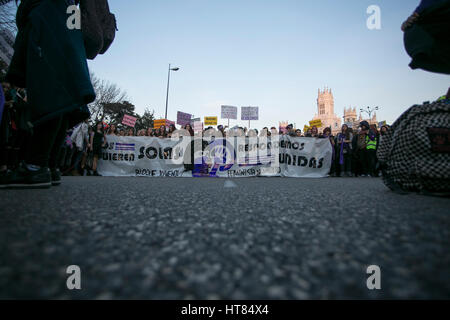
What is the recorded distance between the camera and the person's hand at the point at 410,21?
1957 millimetres

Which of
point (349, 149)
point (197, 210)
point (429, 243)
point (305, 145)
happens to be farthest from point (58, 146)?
point (349, 149)

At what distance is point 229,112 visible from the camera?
15.2m

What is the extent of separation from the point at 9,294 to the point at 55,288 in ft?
0.22

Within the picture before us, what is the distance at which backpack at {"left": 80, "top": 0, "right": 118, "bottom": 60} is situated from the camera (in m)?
2.27

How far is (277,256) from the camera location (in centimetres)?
56

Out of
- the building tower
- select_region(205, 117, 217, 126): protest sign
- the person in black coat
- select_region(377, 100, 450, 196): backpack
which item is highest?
the building tower

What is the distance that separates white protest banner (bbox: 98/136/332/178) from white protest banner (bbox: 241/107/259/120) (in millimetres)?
6547

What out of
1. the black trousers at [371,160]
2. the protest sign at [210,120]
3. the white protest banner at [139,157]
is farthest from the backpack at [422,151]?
the protest sign at [210,120]

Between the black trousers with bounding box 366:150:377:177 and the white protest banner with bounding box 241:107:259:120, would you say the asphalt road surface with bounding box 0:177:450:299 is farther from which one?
the white protest banner with bounding box 241:107:259:120

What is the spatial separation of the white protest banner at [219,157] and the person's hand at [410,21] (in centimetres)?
624

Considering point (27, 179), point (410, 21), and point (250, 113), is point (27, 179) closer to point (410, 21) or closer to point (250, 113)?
point (410, 21)

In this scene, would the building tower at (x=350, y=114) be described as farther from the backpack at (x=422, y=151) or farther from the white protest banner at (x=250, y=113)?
the backpack at (x=422, y=151)

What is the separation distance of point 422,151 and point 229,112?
13.9m

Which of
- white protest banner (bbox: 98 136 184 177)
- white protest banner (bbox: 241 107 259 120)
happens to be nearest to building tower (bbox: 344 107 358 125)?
white protest banner (bbox: 241 107 259 120)
